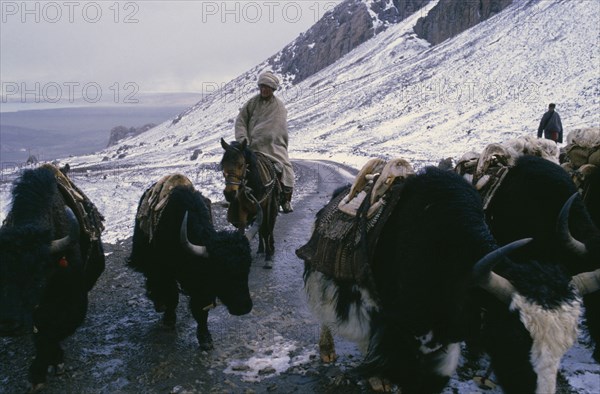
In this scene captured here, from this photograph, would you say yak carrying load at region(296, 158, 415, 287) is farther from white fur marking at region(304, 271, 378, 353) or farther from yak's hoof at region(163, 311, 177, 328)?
yak's hoof at region(163, 311, 177, 328)

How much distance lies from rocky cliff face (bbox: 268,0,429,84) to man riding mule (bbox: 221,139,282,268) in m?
91.5

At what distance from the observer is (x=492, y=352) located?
7.97 ft

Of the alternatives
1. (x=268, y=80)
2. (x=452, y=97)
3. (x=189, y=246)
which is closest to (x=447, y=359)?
(x=189, y=246)

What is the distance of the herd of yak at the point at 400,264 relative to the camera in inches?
91.9

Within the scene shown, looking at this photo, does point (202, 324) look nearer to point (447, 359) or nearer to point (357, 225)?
point (357, 225)

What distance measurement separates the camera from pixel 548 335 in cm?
221

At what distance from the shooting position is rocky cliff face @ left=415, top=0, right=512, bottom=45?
6788 cm

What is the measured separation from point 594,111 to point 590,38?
19360 mm

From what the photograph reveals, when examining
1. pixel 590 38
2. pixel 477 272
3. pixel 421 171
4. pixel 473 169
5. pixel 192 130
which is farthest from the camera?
pixel 192 130

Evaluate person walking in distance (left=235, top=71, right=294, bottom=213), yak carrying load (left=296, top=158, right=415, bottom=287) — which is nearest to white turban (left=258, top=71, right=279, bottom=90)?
person walking in distance (left=235, top=71, right=294, bottom=213)

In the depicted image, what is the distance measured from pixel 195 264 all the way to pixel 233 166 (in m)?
2.15

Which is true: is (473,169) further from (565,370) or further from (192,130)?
(192,130)

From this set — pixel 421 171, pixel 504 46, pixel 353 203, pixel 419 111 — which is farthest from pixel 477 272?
pixel 504 46

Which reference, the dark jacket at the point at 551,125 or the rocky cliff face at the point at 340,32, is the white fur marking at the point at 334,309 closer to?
the dark jacket at the point at 551,125
